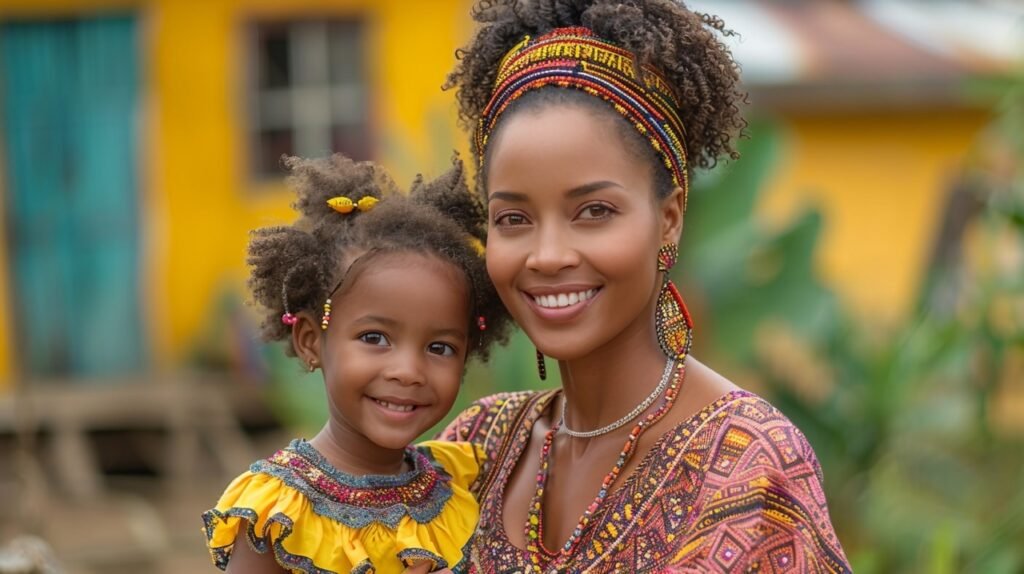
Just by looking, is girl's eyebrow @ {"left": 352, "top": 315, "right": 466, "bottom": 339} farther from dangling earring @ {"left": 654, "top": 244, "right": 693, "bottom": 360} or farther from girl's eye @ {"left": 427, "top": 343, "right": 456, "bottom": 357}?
dangling earring @ {"left": 654, "top": 244, "right": 693, "bottom": 360}

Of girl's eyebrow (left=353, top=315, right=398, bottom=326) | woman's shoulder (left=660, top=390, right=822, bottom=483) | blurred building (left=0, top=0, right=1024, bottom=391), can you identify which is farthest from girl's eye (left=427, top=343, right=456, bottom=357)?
blurred building (left=0, top=0, right=1024, bottom=391)

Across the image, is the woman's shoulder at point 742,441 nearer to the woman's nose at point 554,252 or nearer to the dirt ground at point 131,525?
the woman's nose at point 554,252

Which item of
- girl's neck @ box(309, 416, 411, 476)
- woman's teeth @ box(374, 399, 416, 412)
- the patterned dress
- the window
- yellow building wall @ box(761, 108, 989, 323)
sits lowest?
the patterned dress

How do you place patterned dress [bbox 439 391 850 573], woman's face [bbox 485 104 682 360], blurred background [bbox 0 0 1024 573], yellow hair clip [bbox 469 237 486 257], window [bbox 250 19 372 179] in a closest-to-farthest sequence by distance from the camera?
patterned dress [bbox 439 391 850 573]
woman's face [bbox 485 104 682 360]
yellow hair clip [bbox 469 237 486 257]
blurred background [bbox 0 0 1024 573]
window [bbox 250 19 372 179]

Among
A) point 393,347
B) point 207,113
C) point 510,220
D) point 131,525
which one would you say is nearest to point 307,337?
point 393,347

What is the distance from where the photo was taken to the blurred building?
10.4m

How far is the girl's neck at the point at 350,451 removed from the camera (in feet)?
10.1

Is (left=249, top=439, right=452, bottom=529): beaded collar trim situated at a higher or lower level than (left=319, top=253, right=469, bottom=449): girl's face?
lower

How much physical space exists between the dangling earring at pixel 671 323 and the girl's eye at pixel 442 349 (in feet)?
1.49

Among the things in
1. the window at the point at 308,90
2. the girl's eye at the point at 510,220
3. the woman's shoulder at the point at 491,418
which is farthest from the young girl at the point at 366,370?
the window at the point at 308,90

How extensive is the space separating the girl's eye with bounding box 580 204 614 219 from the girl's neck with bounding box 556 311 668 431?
0.30m

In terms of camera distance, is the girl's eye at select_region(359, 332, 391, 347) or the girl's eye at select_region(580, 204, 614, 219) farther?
the girl's eye at select_region(359, 332, 391, 347)

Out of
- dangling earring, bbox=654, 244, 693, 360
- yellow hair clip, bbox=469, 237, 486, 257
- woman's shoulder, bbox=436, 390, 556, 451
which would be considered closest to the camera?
dangling earring, bbox=654, 244, 693, 360

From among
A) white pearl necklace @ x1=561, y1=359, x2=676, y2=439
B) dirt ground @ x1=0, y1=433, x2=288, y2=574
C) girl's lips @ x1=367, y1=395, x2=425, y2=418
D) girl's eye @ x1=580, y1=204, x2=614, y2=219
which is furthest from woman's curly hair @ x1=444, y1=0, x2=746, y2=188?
dirt ground @ x1=0, y1=433, x2=288, y2=574
